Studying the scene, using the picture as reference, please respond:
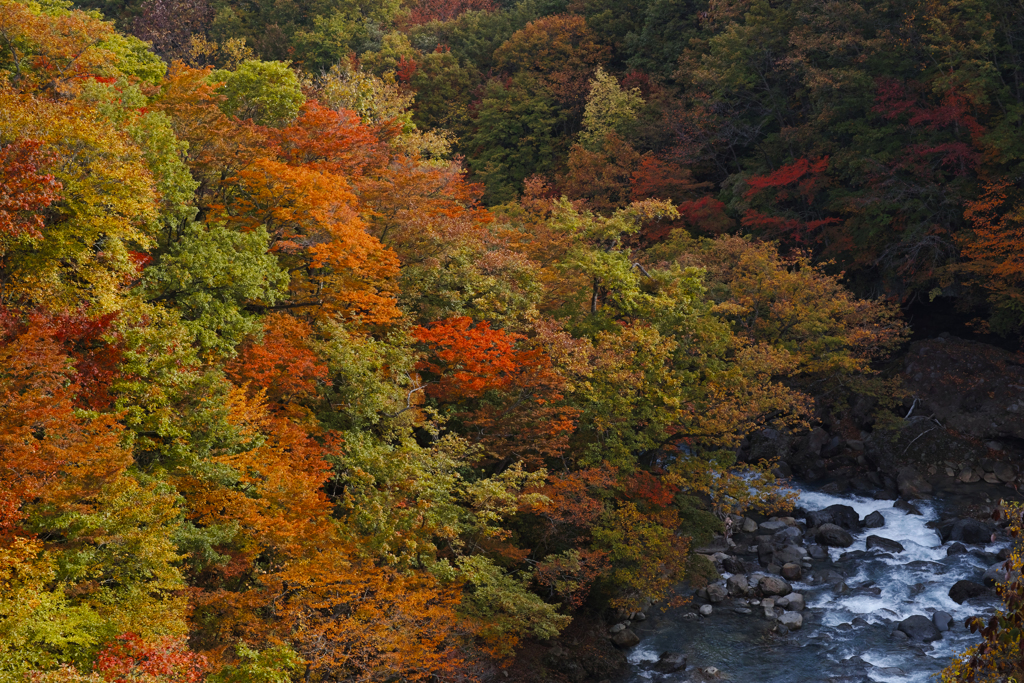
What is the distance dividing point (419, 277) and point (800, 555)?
14.3 m

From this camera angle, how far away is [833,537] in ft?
77.7

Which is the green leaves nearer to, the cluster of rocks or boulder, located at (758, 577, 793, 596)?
boulder, located at (758, 577, 793, 596)

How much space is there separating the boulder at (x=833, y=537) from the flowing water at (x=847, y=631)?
25cm

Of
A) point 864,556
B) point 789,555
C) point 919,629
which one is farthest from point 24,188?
point 864,556

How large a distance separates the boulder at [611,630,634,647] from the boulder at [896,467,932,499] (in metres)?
12.3

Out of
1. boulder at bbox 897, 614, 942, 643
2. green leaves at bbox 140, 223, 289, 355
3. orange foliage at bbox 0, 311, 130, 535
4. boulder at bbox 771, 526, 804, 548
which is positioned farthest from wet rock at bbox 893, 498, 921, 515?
orange foliage at bbox 0, 311, 130, 535

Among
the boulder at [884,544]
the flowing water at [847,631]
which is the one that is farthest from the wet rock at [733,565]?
the boulder at [884,544]

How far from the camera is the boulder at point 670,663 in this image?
18625mm

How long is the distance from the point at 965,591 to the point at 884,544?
301 centimetres

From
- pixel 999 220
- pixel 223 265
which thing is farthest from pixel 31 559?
pixel 999 220

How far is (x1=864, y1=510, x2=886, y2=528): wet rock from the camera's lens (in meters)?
24.4

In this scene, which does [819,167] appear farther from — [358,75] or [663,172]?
[358,75]

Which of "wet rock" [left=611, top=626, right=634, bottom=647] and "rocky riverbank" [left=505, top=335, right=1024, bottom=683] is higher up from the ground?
"rocky riverbank" [left=505, top=335, right=1024, bottom=683]

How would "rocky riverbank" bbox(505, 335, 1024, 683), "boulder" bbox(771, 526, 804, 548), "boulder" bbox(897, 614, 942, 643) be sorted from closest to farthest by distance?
1. "rocky riverbank" bbox(505, 335, 1024, 683)
2. "boulder" bbox(897, 614, 942, 643)
3. "boulder" bbox(771, 526, 804, 548)
